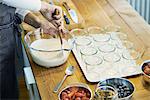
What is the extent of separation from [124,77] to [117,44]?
0.79 feet

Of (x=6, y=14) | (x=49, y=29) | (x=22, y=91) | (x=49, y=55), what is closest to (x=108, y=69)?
(x=49, y=55)

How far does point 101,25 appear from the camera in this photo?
1784 mm

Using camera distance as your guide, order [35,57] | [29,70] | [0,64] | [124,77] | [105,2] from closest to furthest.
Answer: [124,77]
[35,57]
[29,70]
[0,64]
[105,2]

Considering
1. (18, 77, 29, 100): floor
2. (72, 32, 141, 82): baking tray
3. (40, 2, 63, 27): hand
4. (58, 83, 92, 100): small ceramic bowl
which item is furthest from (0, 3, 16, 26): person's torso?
(18, 77, 29, 100): floor

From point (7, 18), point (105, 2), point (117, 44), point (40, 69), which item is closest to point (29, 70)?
point (40, 69)

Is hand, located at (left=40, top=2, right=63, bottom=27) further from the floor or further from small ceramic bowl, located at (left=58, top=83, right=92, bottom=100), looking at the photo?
the floor

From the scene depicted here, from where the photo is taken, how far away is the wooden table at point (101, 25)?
1.34 m

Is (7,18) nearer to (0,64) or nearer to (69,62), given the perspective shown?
(0,64)

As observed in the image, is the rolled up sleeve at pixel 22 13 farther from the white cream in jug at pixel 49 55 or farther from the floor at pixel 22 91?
the floor at pixel 22 91

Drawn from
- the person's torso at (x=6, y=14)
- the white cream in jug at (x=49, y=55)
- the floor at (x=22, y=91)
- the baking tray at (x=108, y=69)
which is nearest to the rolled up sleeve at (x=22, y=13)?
the person's torso at (x=6, y=14)

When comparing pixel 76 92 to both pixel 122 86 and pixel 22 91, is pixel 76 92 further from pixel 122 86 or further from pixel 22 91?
pixel 22 91

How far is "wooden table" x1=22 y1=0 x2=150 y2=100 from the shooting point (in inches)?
52.8

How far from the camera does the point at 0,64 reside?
5.52 feet

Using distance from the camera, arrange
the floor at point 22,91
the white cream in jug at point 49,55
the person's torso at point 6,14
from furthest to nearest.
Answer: the floor at point 22,91 → the person's torso at point 6,14 → the white cream in jug at point 49,55
